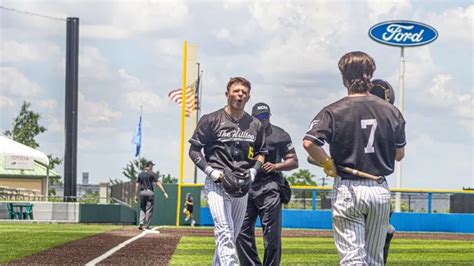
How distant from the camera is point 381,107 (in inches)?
318

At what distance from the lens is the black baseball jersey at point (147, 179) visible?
92.3 feet

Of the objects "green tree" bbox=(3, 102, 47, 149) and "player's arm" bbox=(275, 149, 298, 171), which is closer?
A: "player's arm" bbox=(275, 149, 298, 171)

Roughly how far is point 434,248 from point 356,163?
1506 centimetres

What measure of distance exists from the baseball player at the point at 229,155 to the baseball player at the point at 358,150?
2.38 meters

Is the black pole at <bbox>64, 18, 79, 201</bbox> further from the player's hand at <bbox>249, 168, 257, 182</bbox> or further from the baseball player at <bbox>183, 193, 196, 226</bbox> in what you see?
the player's hand at <bbox>249, 168, 257, 182</bbox>

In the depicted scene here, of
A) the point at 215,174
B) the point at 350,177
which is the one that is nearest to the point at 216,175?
the point at 215,174

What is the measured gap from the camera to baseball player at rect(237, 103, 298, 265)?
11922 mm

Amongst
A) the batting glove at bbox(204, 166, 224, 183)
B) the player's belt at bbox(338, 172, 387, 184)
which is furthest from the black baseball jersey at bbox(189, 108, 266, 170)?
the player's belt at bbox(338, 172, 387, 184)

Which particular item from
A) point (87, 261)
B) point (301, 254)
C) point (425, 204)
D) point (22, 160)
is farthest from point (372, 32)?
point (87, 261)

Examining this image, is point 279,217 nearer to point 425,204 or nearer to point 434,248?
point 434,248

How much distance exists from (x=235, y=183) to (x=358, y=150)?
2480mm

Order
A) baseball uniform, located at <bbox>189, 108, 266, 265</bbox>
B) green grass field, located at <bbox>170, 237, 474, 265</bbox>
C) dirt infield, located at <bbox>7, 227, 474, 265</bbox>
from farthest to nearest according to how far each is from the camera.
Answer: green grass field, located at <bbox>170, 237, 474, 265</bbox> < dirt infield, located at <bbox>7, 227, 474, 265</bbox> < baseball uniform, located at <bbox>189, 108, 266, 265</bbox>

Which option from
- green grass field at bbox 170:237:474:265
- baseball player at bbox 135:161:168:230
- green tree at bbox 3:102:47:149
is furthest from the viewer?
green tree at bbox 3:102:47:149

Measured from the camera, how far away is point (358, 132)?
8.02 metres
